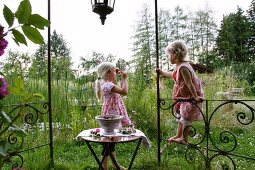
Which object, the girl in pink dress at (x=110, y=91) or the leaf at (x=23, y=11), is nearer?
the leaf at (x=23, y=11)

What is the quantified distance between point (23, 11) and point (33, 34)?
0.24 ft

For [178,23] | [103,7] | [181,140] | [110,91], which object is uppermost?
[178,23]

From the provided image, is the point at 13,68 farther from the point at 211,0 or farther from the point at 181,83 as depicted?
the point at 211,0

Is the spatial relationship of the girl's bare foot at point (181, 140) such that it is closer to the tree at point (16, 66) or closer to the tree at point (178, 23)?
the tree at point (16, 66)

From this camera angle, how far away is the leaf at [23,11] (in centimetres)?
79

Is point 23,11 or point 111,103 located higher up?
point 23,11

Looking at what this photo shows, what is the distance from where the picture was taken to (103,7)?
3.06m

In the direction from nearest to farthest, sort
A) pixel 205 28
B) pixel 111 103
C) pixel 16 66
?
1. pixel 111 103
2. pixel 16 66
3. pixel 205 28

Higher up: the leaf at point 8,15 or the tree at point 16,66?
the tree at point 16,66

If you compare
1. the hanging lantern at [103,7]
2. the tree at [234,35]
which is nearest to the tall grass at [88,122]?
the hanging lantern at [103,7]

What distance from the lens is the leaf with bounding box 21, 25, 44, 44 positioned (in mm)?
833

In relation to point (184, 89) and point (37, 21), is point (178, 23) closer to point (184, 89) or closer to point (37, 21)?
point (184, 89)

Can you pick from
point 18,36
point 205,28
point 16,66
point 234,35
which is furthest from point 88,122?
point 234,35

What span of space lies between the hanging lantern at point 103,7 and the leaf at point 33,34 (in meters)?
2.24
